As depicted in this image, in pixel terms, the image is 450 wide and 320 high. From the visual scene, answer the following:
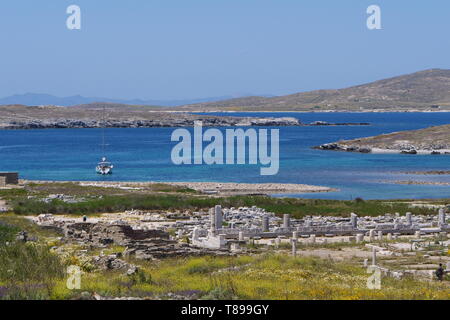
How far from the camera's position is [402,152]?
113312 mm

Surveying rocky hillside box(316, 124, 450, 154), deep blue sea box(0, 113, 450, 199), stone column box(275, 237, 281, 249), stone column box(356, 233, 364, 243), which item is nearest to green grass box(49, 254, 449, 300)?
stone column box(275, 237, 281, 249)

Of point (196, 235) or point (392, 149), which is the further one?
point (392, 149)

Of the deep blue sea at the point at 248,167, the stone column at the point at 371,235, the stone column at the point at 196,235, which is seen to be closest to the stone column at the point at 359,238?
the stone column at the point at 371,235

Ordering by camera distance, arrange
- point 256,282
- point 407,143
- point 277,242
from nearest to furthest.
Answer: point 256,282 → point 277,242 → point 407,143

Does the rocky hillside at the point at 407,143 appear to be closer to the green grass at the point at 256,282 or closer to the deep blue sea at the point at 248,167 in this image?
the deep blue sea at the point at 248,167

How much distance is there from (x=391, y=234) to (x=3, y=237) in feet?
58.5

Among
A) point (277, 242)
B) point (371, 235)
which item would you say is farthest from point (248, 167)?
point (277, 242)

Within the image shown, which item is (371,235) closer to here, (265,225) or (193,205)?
(265,225)

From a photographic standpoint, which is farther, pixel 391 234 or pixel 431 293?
pixel 391 234

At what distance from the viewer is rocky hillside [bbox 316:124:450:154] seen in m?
114

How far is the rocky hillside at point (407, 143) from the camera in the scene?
114 m

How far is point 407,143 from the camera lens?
386 ft

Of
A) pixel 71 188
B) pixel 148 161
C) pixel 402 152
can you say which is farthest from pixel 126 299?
pixel 402 152
